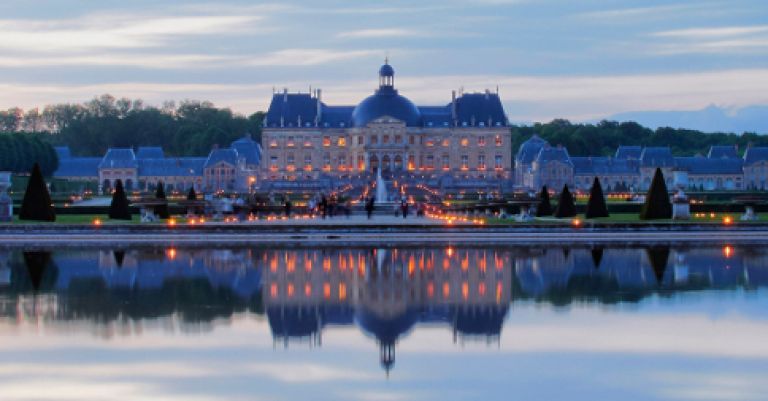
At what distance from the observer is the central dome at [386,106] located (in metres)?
84.5

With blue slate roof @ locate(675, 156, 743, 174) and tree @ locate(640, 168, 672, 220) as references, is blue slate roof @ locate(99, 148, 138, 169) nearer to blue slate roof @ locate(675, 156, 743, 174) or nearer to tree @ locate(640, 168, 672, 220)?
blue slate roof @ locate(675, 156, 743, 174)

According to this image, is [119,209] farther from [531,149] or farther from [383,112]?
[531,149]

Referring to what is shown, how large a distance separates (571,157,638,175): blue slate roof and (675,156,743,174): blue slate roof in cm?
314

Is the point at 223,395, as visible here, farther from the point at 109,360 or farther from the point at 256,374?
the point at 109,360

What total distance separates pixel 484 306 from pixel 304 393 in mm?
5040

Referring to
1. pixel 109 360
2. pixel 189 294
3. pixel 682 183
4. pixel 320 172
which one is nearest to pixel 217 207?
pixel 682 183

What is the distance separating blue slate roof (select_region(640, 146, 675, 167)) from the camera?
84.3m

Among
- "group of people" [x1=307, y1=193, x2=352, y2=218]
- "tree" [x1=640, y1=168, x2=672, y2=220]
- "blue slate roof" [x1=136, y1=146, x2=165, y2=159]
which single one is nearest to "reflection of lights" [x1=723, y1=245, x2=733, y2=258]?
"tree" [x1=640, y1=168, x2=672, y2=220]

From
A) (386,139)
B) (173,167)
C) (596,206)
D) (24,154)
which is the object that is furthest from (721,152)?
(596,206)

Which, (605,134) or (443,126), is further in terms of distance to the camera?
(605,134)

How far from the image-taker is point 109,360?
1116cm

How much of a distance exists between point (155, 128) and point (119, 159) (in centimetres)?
1572

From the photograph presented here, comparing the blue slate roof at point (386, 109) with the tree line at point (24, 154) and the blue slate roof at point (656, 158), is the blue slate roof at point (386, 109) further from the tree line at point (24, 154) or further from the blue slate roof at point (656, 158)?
the tree line at point (24, 154)

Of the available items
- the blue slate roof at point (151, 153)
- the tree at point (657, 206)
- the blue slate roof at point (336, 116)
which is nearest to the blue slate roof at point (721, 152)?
the blue slate roof at point (336, 116)
